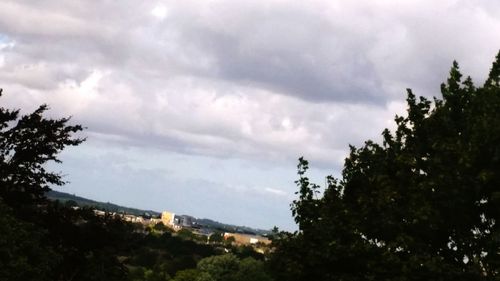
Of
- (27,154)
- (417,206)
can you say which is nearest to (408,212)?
(417,206)

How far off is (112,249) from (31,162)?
15.7ft

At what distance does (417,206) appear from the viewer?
17.3 meters

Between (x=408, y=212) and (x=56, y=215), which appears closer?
(x=408, y=212)

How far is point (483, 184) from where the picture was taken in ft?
55.3

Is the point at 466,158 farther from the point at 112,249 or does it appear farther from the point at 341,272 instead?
the point at 112,249

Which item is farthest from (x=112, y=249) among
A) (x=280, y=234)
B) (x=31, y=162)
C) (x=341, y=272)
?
(x=341, y=272)

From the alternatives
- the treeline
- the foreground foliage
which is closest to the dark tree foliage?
the treeline

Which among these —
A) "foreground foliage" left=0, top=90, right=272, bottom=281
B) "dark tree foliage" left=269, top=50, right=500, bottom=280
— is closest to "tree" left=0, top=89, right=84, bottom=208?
"foreground foliage" left=0, top=90, right=272, bottom=281

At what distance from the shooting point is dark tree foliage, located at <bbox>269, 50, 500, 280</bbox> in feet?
55.5

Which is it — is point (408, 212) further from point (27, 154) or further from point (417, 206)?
point (27, 154)

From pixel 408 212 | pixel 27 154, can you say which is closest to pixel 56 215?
pixel 27 154

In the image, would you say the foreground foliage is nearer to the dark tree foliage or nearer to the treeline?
the treeline

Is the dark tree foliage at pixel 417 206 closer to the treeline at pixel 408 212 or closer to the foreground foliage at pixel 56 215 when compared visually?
the treeline at pixel 408 212

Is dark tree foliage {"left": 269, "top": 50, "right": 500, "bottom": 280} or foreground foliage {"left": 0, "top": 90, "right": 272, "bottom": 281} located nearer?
dark tree foliage {"left": 269, "top": 50, "right": 500, "bottom": 280}
